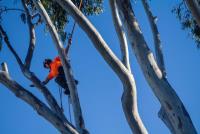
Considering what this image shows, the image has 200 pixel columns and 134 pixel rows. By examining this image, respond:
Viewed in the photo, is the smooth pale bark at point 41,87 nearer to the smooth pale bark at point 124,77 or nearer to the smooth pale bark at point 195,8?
the smooth pale bark at point 124,77

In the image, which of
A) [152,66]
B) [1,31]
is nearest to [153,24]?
[152,66]

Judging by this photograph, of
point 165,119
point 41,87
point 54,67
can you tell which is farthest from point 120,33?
point 54,67

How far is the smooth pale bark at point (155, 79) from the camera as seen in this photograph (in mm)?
3730

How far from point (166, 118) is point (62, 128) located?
1108 millimetres

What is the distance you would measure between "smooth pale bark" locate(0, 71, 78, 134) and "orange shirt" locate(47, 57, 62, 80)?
170 cm

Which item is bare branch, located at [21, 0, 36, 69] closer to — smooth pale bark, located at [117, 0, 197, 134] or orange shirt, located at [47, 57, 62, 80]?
orange shirt, located at [47, 57, 62, 80]

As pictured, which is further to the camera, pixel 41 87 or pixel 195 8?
pixel 41 87

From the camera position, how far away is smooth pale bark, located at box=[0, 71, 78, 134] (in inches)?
171

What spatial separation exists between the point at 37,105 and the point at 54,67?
2.04m

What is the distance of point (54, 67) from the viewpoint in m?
6.52

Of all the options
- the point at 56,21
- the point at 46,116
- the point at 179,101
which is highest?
the point at 56,21

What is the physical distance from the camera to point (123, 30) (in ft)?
16.2

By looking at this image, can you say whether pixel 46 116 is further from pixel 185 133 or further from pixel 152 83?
pixel 185 133

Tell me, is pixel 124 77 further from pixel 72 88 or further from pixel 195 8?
pixel 195 8
